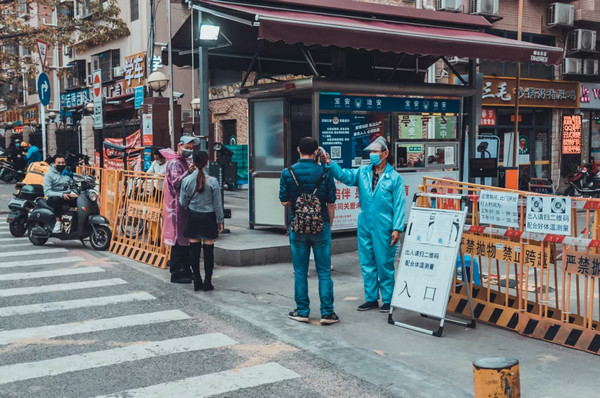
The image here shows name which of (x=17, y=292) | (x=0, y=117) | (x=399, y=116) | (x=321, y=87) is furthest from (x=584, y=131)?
(x=0, y=117)

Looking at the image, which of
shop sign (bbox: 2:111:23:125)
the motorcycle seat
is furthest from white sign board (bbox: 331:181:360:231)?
shop sign (bbox: 2:111:23:125)

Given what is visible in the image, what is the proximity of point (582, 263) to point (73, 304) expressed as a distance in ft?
18.4

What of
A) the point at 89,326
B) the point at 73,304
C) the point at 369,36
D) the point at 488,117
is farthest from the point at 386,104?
the point at 488,117

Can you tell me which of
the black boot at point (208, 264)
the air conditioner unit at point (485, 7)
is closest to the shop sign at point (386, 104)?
the black boot at point (208, 264)

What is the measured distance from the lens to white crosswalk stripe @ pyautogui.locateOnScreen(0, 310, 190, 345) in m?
6.41

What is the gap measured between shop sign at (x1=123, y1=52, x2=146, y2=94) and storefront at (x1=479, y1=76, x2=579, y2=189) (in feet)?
46.9

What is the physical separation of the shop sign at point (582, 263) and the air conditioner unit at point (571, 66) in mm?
19554

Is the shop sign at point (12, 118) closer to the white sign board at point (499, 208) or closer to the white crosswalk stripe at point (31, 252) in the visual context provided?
the white crosswalk stripe at point (31, 252)

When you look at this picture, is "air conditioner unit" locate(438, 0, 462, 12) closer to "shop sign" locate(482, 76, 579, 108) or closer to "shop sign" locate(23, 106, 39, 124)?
"shop sign" locate(482, 76, 579, 108)

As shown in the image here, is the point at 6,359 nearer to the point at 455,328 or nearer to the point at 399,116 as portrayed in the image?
the point at 455,328

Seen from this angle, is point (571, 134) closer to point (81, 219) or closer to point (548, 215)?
point (81, 219)

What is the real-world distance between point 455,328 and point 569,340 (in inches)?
46.1

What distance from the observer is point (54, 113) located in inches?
1522

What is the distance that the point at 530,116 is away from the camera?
76.7 ft
